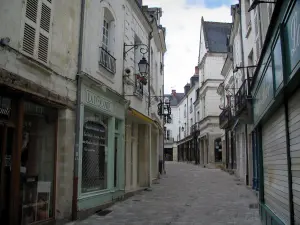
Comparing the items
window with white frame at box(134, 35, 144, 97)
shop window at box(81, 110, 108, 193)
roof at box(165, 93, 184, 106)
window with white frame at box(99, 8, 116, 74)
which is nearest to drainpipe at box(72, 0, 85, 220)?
shop window at box(81, 110, 108, 193)

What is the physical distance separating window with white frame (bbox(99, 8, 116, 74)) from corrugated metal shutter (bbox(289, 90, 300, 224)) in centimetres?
617

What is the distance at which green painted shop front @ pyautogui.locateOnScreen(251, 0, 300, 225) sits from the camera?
13.9 feet

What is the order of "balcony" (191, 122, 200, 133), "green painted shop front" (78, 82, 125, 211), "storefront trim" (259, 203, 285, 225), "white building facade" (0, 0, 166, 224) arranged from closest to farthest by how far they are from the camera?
"storefront trim" (259, 203, 285, 225), "white building facade" (0, 0, 166, 224), "green painted shop front" (78, 82, 125, 211), "balcony" (191, 122, 200, 133)

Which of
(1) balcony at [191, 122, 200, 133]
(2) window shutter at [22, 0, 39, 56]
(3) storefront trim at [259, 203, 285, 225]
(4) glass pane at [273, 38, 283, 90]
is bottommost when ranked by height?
(3) storefront trim at [259, 203, 285, 225]

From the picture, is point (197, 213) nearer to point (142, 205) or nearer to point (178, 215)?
point (178, 215)

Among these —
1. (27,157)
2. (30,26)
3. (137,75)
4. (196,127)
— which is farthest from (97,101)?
(196,127)

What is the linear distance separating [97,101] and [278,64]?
5.45m

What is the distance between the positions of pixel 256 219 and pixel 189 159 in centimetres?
4179

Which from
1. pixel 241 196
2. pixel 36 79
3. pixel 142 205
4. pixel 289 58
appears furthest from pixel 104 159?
pixel 289 58

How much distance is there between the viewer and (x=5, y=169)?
19.9 ft

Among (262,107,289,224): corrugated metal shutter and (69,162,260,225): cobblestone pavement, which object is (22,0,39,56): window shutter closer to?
(69,162,260,225): cobblestone pavement

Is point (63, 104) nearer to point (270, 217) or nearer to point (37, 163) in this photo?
point (37, 163)

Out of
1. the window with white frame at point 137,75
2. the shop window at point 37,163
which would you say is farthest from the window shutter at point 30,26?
the window with white frame at point 137,75

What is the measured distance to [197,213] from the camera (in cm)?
952
